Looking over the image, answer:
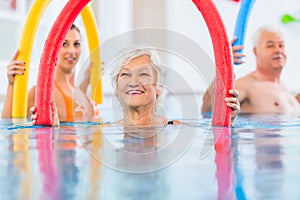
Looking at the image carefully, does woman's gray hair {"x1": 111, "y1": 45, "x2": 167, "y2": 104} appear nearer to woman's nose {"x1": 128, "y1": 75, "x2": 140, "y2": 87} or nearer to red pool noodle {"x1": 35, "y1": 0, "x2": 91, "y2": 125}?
woman's nose {"x1": 128, "y1": 75, "x2": 140, "y2": 87}

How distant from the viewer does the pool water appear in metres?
0.56

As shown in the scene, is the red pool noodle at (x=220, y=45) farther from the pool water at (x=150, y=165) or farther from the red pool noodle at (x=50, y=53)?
the red pool noodle at (x=50, y=53)

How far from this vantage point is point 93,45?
2105 millimetres

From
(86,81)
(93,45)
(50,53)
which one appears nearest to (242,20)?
(93,45)

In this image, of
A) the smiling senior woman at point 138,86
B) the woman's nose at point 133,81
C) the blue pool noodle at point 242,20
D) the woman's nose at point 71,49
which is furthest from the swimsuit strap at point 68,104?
the blue pool noodle at point 242,20

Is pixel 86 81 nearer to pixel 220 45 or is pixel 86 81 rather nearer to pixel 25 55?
pixel 25 55

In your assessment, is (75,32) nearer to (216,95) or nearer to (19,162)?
(216,95)

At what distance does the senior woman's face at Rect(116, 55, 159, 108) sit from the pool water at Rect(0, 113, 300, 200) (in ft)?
0.67

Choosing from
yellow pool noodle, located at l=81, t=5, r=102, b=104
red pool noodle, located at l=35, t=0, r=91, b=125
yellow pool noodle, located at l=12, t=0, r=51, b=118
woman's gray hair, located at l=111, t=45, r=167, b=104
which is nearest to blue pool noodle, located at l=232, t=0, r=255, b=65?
yellow pool noodle, located at l=81, t=5, r=102, b=104

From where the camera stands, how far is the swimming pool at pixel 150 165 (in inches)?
22.2

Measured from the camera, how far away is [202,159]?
31.3 inches

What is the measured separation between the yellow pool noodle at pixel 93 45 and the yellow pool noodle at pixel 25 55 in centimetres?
27

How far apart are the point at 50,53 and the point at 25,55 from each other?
1.65 feet

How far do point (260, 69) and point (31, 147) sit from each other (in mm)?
1699
